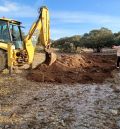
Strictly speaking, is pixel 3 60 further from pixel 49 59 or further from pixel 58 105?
pixel 58 105

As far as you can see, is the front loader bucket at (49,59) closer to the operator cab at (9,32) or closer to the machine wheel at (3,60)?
the operator cab at (9,32)

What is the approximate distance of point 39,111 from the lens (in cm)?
968

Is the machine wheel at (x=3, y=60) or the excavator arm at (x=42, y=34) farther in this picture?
the excavator arm at (x=42, y=34)

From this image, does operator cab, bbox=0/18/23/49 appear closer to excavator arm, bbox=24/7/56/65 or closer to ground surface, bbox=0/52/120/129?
excavator arm, bbox=24/7/56/65

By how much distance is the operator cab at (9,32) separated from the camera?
1723 cm

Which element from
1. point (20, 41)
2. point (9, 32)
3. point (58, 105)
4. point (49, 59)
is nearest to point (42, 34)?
point (49, 59)

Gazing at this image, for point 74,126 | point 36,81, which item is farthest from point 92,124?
point 36,81

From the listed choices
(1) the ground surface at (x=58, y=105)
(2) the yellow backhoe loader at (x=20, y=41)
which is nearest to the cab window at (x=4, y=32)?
(2) the yellow backhoe loader at (x=20, y=41)

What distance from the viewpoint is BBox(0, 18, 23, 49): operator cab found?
1723cm

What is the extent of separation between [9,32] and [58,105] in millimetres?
7537

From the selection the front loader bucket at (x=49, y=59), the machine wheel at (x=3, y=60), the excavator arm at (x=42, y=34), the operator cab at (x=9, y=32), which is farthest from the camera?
the front loader bucket at (x=49, y=59)

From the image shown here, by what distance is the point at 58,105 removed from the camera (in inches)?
411

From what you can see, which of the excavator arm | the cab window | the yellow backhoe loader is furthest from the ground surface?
the excavator arm

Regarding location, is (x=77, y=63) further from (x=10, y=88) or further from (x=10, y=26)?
(x=10, y=88)
